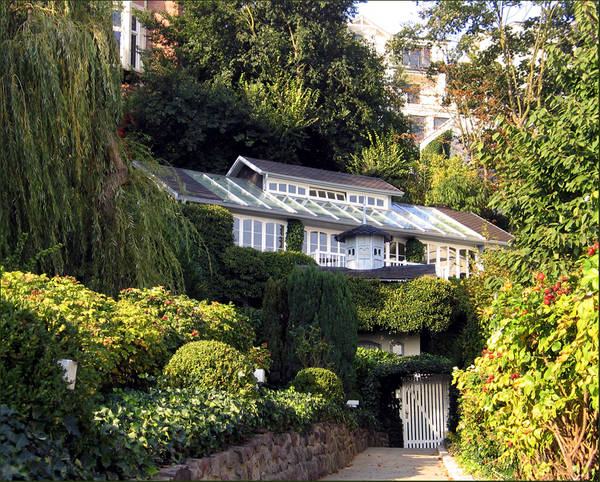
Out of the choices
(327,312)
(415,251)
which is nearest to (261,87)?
(415,251)

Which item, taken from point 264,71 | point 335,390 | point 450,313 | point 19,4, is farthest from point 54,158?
point 264,71

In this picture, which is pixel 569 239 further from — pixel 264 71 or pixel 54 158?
pixel 264 71

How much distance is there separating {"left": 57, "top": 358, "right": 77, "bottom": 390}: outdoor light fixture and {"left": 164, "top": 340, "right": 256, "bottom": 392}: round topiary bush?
3.67 m

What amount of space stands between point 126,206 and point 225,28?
3084 cm

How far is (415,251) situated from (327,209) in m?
4.19

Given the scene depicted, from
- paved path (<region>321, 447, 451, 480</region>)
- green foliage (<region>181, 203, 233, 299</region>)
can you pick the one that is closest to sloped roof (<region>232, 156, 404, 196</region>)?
green foliage (<region>181, 203, 233, 299</region>)

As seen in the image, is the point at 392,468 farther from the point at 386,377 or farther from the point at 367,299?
the point at 367,299

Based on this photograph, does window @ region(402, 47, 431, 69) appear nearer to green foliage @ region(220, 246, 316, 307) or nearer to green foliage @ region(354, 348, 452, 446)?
green foliage @ region(220, 246, 316, 307)

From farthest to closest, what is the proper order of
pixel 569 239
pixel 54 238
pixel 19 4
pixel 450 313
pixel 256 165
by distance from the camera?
pixel 256 165
pixel 450 313
pixel 19 4
pixel 54 238
pixel 569 239

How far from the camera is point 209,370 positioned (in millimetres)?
11656

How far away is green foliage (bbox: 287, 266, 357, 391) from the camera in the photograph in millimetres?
20359

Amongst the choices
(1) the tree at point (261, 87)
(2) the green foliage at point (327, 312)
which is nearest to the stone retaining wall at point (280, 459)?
(2) the green foliage at point (327, 312)

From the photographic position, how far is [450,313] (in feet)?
89.9

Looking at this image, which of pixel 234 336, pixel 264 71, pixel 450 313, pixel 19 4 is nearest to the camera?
pixel 19 4
